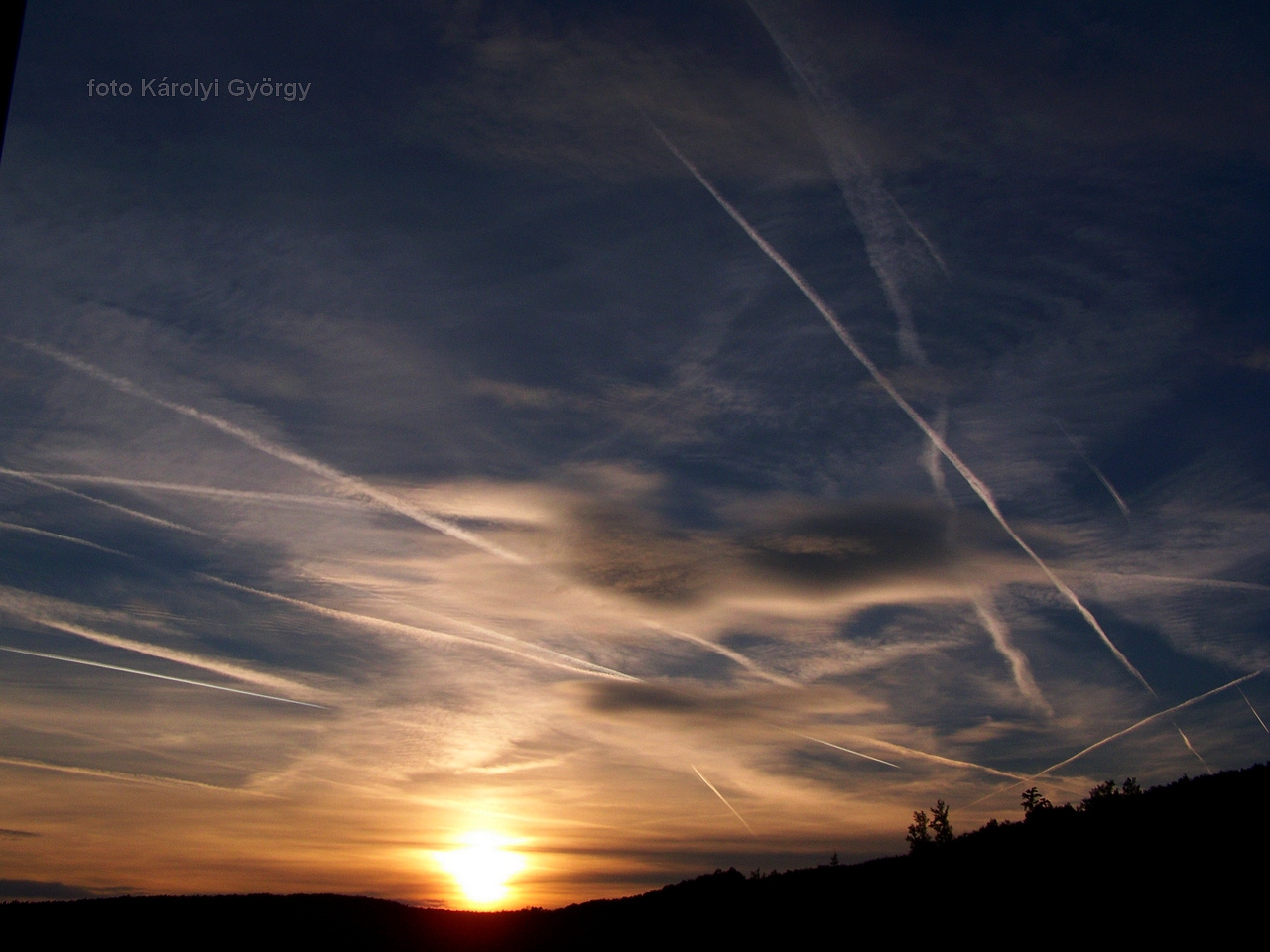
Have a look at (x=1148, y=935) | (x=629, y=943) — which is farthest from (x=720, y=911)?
(x=1148, y=935)

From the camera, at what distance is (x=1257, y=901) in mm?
18578

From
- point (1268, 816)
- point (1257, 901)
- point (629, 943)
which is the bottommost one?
point (629, 943)

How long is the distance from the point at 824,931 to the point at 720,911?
17.7 feet

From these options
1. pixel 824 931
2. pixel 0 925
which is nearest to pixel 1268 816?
pixel 824 931

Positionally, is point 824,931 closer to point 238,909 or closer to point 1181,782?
point 1181,782

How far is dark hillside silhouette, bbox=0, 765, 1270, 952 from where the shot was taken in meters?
20.5

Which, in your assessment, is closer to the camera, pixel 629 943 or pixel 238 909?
pixel 629 943

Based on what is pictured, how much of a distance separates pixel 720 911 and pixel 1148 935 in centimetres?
1526

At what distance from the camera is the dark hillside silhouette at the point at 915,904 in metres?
20.5

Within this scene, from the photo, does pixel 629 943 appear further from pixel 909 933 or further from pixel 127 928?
pixel 127 928

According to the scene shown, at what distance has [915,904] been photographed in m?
25.3

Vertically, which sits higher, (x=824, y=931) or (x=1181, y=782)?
(x=1181, y=782)

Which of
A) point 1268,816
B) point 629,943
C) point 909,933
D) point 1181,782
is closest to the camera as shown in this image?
point 1268,816

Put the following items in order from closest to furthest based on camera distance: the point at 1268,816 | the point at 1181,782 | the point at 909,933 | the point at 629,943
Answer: the point at 1268,816 < the point at 909,933 < the point at 1181,782 < the point at 629,943
